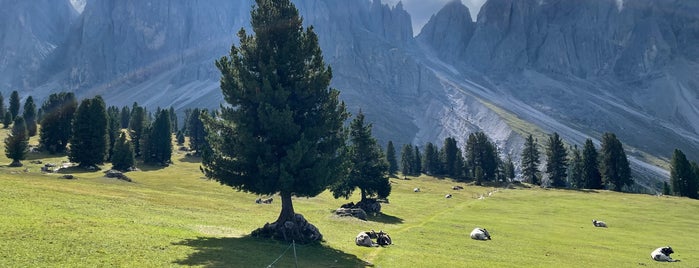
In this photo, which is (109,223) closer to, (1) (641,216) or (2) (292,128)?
(2) (292,128)

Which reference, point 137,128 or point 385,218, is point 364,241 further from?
point 137,128

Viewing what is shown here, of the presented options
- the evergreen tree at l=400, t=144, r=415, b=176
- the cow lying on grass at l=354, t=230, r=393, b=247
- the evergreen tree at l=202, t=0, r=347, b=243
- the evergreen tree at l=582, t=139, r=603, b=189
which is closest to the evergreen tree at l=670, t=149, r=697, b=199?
the evergreen tree at l=582, t=139, r=603, b=189

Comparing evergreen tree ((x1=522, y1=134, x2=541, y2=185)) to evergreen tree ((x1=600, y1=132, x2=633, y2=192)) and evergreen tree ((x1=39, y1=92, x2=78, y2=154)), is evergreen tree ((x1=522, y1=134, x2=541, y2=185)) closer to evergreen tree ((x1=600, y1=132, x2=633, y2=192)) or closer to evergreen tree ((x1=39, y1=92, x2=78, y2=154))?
evergreen tree ((x1=600, y1=132, x2=633, y2=192))

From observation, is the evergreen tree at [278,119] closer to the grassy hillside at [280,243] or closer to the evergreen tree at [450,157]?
the grassy hillside at [280,243]

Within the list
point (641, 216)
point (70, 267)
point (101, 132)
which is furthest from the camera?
point (101, 132)

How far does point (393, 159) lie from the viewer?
541ft

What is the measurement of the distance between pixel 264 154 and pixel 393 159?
445 ft

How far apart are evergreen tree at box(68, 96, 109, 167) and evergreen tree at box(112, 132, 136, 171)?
2.16 m

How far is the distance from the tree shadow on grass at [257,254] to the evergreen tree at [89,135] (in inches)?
2728

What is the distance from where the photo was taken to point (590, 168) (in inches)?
4852

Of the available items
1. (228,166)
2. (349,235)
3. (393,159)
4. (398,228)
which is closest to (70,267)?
(228,166)


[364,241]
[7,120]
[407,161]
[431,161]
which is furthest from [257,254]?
[7,120]

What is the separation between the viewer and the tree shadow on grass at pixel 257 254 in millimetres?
21906

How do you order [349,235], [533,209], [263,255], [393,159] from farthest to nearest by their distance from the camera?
[393,159] → [533,209] → [349,235] → [263,255]
